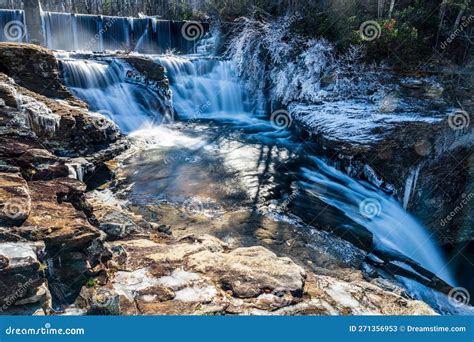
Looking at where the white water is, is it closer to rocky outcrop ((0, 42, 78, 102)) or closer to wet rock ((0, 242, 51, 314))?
rocky outcrop ((0, 42, 78, 102))

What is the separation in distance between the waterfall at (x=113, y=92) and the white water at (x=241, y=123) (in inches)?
1.3

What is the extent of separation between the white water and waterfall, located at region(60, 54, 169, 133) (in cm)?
3

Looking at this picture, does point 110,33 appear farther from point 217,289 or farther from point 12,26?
point 217,289

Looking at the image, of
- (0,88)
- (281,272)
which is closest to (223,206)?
(281,272)

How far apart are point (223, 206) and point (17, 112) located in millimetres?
4245

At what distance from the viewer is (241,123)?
1410 cm

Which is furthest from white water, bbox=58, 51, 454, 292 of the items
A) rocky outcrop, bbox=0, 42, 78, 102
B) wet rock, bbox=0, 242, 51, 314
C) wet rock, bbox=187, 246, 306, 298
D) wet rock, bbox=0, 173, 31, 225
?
wet rock, bbox=0, 242, 51, 314

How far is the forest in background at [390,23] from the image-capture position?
527 inches

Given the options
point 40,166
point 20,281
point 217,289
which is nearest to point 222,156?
point 40,166

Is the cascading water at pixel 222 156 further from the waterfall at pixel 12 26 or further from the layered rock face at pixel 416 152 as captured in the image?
the waterfall at pixel 12 26

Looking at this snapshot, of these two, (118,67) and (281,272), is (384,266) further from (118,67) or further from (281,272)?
(118,67)

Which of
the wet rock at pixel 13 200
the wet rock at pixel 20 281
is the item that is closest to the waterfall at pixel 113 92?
the wet rock at pixel 13 200

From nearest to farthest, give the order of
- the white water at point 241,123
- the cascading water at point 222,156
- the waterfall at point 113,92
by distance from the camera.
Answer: the cascading water at point 222,156, the white water at point 241,123, the waterfall at point 113,92

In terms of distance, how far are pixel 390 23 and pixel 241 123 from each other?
282 inches
